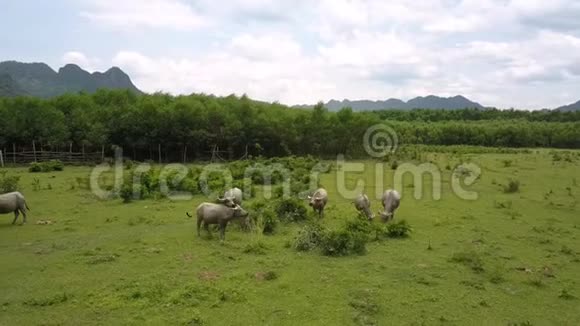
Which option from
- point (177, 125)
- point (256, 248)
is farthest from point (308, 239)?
point (177, 125)

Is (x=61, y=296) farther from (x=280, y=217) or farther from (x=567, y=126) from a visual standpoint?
(x=567, y=126)

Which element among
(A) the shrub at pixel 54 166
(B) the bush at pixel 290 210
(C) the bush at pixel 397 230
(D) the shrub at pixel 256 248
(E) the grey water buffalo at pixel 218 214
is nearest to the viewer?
(D) the shrub at pixel 256 248

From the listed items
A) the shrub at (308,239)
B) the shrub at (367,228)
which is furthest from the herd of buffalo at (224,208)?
the shrub at (308,239)

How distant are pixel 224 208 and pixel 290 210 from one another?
3.40 metres

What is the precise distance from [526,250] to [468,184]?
13.9 meters

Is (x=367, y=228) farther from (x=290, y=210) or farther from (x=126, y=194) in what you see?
(x=126, y=194)

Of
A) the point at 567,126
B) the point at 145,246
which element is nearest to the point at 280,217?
the point at 145,246

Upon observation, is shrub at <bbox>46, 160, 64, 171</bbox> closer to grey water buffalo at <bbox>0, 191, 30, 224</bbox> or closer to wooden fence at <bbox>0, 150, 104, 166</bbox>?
wooden fence at <bbox>0, 150, 104, 166</bbox>

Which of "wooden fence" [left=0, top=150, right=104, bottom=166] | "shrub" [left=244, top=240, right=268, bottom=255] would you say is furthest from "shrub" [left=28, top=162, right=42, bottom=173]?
"shrub" [left=244, top=240, right=268, bottom=255]

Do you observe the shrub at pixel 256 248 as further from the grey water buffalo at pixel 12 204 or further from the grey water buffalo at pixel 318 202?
the grey water buffalo at pixel 12 204

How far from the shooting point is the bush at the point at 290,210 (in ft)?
53.4

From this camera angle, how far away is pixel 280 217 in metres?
16.2

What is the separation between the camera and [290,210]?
16.5m

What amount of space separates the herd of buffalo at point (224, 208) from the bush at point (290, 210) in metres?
0.77
